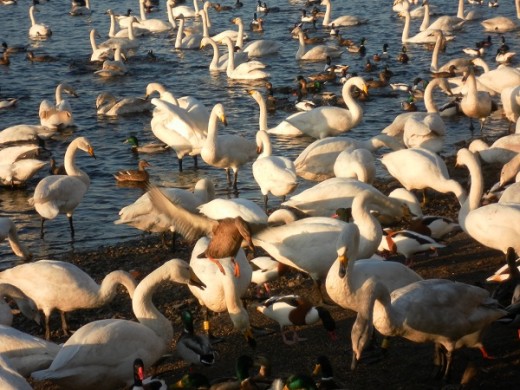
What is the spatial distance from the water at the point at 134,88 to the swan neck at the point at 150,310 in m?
4.48

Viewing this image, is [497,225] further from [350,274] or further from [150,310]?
[150,310]

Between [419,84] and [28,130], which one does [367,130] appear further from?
[28,130]

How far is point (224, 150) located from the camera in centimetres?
1548

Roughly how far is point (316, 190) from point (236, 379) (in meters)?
4.29

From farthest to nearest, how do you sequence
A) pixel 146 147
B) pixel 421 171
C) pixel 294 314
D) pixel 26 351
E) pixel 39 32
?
pixel 39 32 < pixel 146 147 < pixel 421 171 < pixel 294 314 < pixel 26 351

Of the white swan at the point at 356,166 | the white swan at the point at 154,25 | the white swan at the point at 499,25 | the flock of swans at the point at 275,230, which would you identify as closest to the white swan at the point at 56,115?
the flock of swans at the point at 275,230

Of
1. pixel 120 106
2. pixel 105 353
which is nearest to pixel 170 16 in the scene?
pixel 120 106

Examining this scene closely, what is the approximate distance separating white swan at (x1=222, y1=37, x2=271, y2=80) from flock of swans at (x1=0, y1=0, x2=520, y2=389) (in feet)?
12.6

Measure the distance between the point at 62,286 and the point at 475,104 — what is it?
1052 centimetres

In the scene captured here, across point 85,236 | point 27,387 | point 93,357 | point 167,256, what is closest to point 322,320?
point 93,357

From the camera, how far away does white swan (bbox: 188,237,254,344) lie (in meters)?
Result: 8.92

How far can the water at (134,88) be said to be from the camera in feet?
48.3

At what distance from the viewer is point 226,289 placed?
901 centimetres

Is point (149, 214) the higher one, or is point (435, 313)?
point (435, 313)
